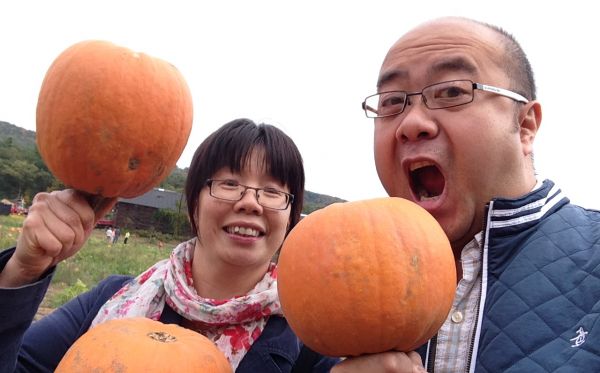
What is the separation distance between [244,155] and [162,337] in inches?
43.4

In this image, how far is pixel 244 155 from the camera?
7.83 feet

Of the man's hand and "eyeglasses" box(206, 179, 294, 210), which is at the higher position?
the man's hand

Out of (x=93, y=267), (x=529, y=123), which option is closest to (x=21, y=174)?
(x=93, y=267)

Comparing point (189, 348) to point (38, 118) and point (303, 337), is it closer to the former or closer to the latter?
point (303, 337)

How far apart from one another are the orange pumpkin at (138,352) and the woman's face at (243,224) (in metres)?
0.74

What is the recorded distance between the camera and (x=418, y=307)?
118 cm

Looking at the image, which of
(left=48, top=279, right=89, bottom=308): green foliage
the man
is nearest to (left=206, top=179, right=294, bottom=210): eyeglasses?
the man

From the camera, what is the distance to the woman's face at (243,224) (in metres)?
2.29

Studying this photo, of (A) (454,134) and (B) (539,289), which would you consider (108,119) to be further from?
(B) (539,289)

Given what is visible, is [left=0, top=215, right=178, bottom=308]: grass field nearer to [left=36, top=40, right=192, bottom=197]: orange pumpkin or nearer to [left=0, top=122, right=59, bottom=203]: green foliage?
[left=36, top=40, right=192, bottom=197]: orange pumpkin

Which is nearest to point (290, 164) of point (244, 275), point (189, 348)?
point (244, 275)

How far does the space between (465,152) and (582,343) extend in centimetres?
69

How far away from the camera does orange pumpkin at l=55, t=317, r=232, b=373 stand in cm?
137

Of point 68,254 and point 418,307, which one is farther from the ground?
point 418,307
